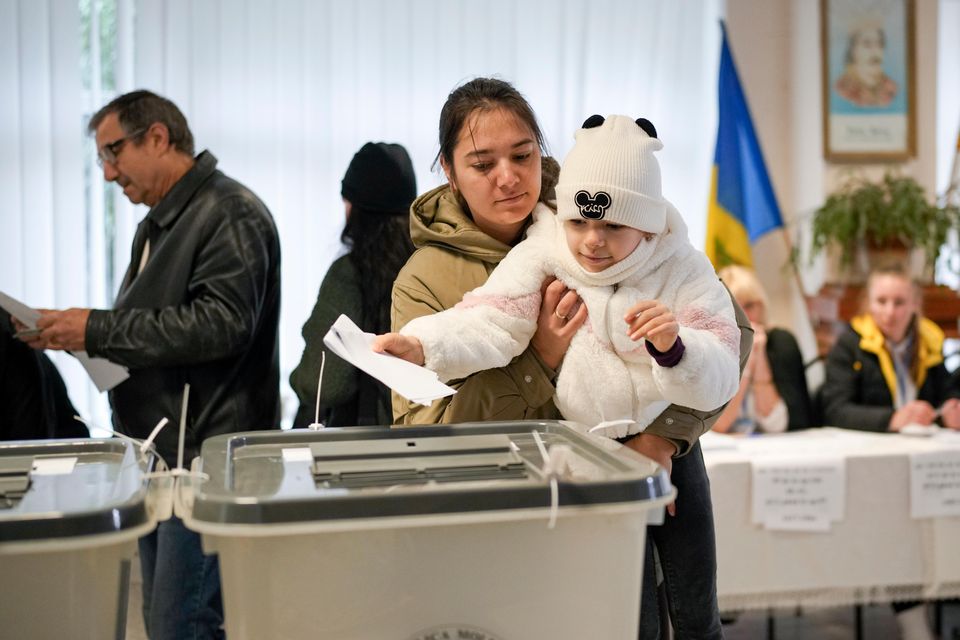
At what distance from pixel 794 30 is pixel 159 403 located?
3.71 metres

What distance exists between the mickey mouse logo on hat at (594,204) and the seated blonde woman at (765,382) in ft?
6.85

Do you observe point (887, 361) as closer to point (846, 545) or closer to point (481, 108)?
point (846, 545)

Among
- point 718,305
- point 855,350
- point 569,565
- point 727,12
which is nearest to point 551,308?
point 718,305

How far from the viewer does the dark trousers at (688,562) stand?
1.54 meters

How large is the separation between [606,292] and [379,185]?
38.5 inches

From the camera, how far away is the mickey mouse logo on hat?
1316mm

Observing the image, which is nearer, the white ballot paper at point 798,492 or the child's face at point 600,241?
the child's face at point 600,241

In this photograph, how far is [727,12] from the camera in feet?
15.7

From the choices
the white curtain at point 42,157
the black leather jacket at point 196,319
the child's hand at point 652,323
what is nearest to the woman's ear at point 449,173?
the child's hand at point 652,323

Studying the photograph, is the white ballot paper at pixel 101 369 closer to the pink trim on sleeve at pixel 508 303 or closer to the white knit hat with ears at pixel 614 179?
the pink trim on sleeve at pixel 508 303

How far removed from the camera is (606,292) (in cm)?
137

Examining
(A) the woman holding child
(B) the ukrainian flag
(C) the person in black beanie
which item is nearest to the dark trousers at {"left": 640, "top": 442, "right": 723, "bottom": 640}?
(A) the woman holding child

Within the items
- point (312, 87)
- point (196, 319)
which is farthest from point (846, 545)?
point (312, 87)

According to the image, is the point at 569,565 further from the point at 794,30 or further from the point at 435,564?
the point at 794,30
